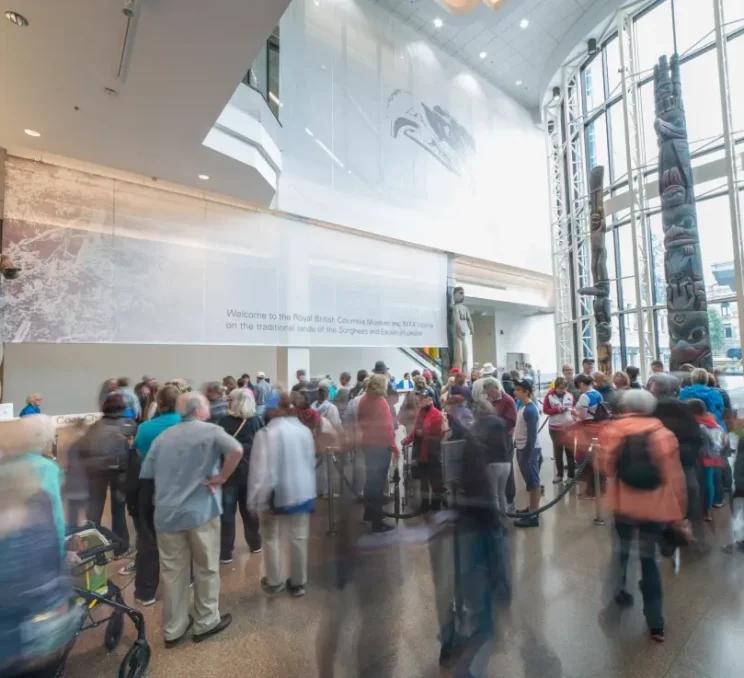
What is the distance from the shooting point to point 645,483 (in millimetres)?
2443

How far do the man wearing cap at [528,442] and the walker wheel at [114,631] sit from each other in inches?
141

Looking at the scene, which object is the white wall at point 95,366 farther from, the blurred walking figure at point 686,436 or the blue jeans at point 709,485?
the blurred walking figure at point 686,436

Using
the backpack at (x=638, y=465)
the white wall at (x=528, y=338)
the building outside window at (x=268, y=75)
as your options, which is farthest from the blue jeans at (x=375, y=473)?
the white wall at (x=528, y=338)

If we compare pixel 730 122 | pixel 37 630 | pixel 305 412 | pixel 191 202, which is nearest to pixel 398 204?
pixel 191 202

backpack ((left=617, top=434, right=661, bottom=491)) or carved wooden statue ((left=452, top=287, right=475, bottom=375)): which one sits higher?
carved wooden statue ((left=452, top=287, right=475, bottom=375))

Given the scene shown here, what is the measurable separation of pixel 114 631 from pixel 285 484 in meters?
1.34

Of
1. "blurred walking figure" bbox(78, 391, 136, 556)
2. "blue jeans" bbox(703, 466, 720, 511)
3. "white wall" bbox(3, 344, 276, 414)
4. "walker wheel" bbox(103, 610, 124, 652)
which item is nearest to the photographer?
"walker wheel" bbox(103, 610, 124, 652)

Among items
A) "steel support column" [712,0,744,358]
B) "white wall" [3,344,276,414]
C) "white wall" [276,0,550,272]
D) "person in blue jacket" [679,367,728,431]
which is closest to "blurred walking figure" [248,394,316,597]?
"person in blue jacket" [679,367,728,431]

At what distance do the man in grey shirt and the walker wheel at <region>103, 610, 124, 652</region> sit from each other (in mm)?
284

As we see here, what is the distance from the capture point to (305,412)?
3.94m

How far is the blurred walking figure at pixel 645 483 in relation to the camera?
7.97ft

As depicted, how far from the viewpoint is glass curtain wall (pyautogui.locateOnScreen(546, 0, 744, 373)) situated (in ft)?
31.7

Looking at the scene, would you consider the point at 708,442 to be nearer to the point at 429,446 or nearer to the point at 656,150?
the point at 429,446

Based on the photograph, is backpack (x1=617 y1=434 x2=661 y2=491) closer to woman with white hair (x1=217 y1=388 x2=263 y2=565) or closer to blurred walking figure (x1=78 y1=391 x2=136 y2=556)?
woman with white hair (x1=217 y1=388 x2=263 y2=565)
